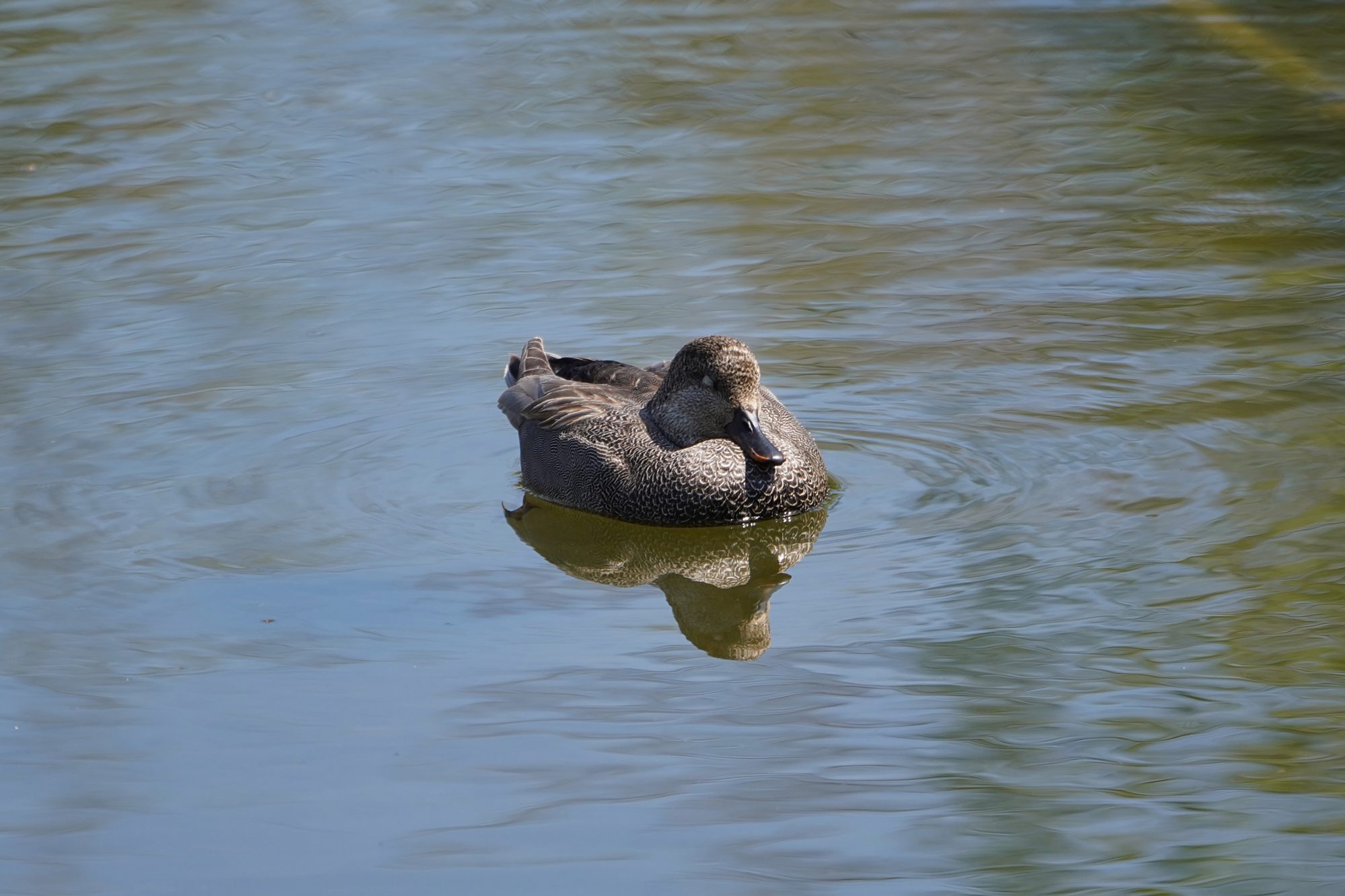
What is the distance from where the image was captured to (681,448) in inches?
329

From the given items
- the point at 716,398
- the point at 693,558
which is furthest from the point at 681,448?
the point at 693,558

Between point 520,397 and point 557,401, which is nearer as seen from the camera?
point 557,401

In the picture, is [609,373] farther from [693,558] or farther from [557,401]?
[693,558]

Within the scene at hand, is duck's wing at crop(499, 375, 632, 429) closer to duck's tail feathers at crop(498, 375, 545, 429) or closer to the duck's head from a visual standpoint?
duck's tail feathers at crop(498, 375, 545, 429)

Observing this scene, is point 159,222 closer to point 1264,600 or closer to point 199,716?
point 199,716

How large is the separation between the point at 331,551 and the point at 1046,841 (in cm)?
341

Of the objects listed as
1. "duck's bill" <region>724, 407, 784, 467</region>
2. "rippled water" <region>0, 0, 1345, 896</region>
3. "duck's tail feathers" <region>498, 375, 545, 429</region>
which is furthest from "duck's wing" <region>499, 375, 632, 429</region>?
"duck's bill" <region>724, 407, 784, 467</region>

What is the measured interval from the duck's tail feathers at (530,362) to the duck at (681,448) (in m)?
0.20

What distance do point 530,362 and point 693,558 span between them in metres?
1.65

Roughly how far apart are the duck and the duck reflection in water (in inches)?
2.8

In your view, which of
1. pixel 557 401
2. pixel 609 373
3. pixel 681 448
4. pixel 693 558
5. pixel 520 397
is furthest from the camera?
pixel 609 373

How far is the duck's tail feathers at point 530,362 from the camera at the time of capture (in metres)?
9.11

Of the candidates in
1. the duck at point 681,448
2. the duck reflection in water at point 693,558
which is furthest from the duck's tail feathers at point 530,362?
the duck reflection in water at point 693,558

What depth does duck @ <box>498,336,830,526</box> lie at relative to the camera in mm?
8117
